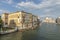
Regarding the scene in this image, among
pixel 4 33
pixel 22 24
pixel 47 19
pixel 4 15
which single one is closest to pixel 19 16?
pixel 22 24

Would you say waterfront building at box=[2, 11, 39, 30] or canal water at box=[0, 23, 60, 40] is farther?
waterfront building at box=[2, 11, 39, 30]

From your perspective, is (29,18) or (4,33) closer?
(4,33)

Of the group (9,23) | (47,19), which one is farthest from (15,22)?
(47,19)

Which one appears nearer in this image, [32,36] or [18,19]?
[32,36]

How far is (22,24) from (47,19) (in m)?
147

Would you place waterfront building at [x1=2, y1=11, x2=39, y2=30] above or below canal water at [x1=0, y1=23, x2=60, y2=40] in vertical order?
above

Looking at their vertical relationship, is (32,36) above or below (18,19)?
below

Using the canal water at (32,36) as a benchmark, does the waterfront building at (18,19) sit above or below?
above

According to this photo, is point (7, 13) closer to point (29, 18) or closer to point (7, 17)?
point (7, 17)

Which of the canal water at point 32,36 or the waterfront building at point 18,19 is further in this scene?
the waterfront building at point 18,19

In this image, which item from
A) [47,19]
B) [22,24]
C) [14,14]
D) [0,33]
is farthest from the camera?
[47,19]

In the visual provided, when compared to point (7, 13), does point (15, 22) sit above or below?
below

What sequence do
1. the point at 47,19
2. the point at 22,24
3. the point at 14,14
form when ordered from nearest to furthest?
the point at 22,24 → the point at 14,14 → the point at 47,19

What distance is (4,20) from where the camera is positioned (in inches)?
2306
